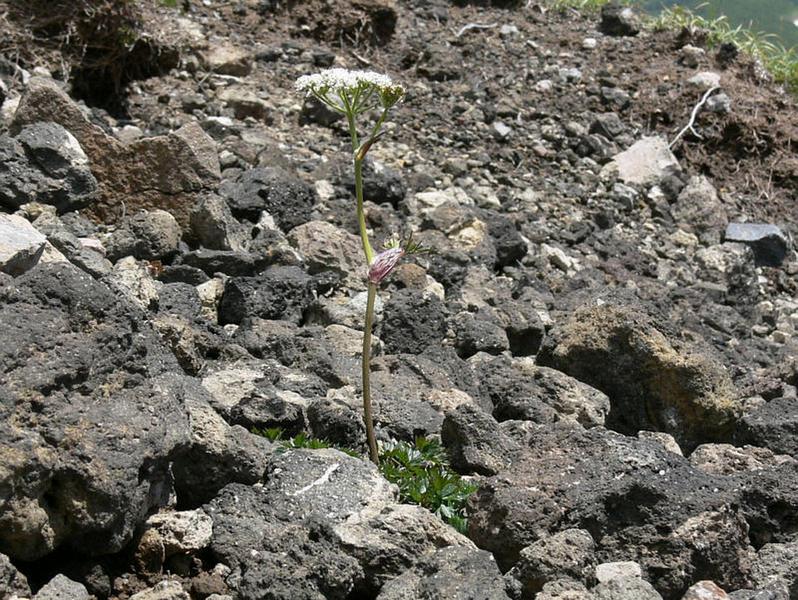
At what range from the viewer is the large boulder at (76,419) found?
3.43 meters

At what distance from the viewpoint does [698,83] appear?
1158 centimetres

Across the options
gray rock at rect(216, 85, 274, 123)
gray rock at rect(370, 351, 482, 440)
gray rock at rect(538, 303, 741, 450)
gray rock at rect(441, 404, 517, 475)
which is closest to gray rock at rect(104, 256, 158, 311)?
gray rock at rect(370, 351, 482, 440)

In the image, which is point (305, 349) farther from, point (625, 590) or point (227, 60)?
point (227, 60)

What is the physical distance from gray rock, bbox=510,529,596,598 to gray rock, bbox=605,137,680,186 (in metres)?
6.63

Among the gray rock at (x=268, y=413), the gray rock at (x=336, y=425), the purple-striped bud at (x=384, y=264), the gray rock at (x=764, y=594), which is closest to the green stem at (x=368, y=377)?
the purple-striped bud at (x=384, y=264)

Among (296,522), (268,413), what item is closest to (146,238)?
(268,413)

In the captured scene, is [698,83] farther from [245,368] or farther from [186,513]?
[186,513]

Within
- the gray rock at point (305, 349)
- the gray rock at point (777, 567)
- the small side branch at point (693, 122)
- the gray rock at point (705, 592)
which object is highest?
the gray rock at point (705, 592)

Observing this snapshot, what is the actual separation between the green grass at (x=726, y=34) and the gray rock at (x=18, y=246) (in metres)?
9.33

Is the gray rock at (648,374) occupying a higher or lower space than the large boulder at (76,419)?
lower

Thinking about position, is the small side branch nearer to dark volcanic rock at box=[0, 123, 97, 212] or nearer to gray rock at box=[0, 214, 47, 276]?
dark volcanic rock at box=[0, 123, 97, 212]

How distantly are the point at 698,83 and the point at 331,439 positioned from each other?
25.8 ft

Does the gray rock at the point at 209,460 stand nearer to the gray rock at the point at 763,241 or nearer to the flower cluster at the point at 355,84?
the flower cluster at the point at 355,84

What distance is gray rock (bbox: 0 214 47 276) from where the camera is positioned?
4316 millimetres
